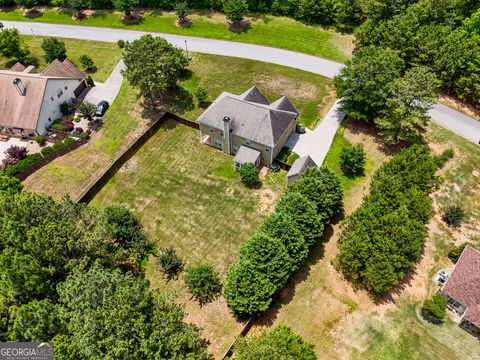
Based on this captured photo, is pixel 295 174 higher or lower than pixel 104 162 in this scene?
higher

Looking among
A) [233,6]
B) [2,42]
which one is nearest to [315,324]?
[233,6]

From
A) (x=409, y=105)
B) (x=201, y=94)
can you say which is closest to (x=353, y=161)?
(x=409, y=105)

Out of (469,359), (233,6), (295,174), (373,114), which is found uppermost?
(233,6)

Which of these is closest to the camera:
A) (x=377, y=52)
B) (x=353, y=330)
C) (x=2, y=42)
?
(x=353, y=330)

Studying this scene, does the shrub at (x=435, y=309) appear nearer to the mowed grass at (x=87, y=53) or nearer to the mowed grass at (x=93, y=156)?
the mowed grass at (x=93, y=156)

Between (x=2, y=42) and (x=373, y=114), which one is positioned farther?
(x=2, y=42)

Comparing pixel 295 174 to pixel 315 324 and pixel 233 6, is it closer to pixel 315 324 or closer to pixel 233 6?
pixel 315 324

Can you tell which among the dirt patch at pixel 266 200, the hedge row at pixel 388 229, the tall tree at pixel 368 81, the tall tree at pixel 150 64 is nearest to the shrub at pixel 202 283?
the dirt patch at pixel 266 200
